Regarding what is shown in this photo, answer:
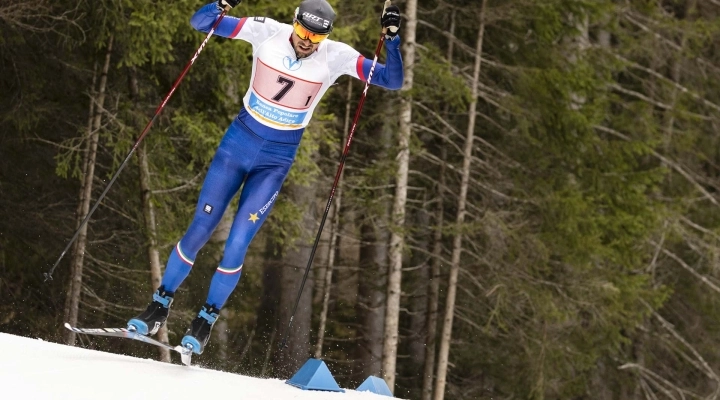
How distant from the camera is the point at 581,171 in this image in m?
16.1

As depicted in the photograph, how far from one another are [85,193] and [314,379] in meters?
5.90

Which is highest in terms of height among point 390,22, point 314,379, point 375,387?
point 390,22

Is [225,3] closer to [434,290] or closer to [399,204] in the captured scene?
[399,204]

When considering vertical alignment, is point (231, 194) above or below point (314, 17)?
below

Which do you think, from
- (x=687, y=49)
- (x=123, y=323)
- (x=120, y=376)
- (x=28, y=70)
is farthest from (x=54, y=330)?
(x=687, y=49)

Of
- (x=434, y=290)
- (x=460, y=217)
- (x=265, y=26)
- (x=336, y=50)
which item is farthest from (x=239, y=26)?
(x=434, y=290)

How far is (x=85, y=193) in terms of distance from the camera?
11.8 m

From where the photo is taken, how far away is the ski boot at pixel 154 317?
21.5ft

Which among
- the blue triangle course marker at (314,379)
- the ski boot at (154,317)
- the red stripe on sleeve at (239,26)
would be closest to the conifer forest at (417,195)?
the red stripe on sleeve at (239,26)

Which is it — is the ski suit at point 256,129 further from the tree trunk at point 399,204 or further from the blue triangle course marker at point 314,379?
the tree trunk at point 399,204

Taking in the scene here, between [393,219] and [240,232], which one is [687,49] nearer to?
[393,219]

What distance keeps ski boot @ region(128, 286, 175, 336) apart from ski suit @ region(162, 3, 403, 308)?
0.09 metres

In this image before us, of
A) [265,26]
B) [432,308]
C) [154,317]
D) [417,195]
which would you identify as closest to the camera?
[154,317]

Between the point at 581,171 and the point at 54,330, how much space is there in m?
8.37
